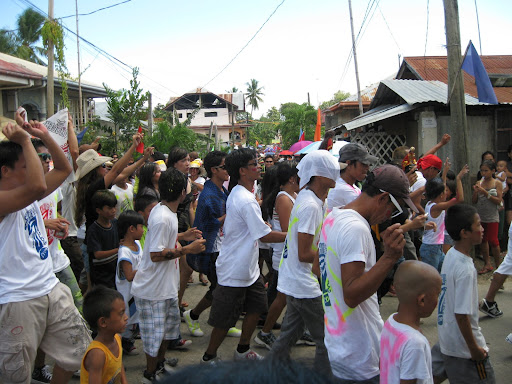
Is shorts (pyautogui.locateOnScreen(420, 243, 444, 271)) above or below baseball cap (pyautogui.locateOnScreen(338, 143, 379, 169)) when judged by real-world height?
below

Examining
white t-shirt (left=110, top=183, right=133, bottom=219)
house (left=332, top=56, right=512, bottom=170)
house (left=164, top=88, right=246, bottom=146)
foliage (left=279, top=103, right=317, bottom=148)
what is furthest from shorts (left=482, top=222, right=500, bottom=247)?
house (left=164, top=88, right=246, bottom=146)

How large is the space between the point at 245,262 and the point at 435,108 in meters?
6.99

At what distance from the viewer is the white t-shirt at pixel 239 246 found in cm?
399

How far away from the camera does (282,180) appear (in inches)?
186

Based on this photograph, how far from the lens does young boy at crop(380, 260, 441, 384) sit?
83.7 inches

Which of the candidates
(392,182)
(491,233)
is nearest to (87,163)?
(392,182)

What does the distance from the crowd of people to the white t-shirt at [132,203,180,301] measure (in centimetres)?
1

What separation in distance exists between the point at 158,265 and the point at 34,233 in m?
1.21

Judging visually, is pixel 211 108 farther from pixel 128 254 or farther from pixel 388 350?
pixel 388 350

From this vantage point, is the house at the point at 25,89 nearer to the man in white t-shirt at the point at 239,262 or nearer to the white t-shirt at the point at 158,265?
the white t-shirt at the point at 158,265

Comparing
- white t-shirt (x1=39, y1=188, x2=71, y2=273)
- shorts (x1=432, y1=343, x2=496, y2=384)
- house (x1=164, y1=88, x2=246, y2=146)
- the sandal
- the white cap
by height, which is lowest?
the sandal

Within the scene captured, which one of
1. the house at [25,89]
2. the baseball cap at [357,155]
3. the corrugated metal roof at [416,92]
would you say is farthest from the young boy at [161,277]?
the house at [25,89]

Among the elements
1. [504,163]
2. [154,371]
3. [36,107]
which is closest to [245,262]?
[154,371]

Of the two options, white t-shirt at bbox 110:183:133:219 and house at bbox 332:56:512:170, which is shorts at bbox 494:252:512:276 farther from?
white t-shirt at bbox 110:183:133:219
